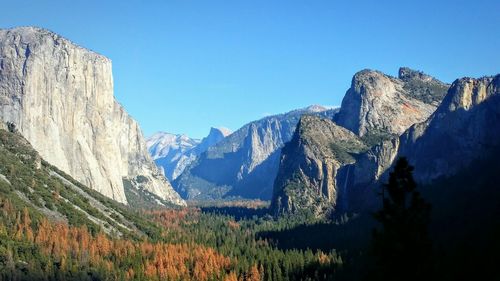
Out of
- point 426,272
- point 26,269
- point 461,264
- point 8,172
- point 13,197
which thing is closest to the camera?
point 426,272

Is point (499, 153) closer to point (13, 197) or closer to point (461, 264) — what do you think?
point (461, 264)

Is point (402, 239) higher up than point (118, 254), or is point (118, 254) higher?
point (402, 239)

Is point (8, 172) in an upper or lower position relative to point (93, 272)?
upper

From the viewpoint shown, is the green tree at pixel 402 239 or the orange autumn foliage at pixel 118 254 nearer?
the green tree at pixel 402 239

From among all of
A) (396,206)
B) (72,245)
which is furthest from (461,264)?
(72,245)

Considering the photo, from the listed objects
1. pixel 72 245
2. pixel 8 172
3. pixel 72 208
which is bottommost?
pixel 72 245

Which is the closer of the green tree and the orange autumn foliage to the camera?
the green tree

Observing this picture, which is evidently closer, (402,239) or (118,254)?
(402,239)

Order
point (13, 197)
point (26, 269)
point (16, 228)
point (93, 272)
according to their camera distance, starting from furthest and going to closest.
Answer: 1. point (13, 197)
2. point (16, 228)
3. point (93, 272)
4. point (26, 269)
